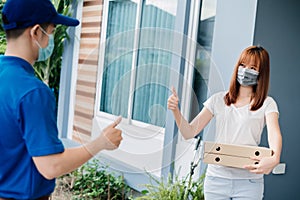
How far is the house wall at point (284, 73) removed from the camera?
2648mm

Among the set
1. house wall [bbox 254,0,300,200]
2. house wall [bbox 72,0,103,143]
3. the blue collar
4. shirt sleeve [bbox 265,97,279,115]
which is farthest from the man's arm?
house wall [bbox 254,0,300,200]

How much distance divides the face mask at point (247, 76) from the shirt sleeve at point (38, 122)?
1.09 metres

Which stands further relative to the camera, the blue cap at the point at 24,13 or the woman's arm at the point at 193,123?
the woman's arm at the point at 193,123

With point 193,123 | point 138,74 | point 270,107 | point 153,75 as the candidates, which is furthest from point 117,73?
point 270,107

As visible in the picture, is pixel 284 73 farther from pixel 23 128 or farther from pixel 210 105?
pixel 23 128

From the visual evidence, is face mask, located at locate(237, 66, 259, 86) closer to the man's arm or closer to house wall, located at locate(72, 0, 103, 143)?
house wall, located at locate(72, 0, 103, 143)

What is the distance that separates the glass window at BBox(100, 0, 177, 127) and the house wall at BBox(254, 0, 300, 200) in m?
1.04

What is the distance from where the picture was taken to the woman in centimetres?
189

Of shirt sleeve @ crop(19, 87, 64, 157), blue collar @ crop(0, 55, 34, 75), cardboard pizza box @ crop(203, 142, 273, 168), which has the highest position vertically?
blue collar @ crop(0, 55, 34, 75)

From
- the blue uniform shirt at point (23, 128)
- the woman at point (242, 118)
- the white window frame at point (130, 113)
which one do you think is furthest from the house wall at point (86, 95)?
the woman at point (242, 118)

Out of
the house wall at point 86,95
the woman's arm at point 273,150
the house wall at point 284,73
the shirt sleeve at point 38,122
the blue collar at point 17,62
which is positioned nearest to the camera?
the shirt sleeve at point 38,122

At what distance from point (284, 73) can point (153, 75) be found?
1.35m

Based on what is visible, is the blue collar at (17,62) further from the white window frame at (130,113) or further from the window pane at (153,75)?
the window pane at (153,75)

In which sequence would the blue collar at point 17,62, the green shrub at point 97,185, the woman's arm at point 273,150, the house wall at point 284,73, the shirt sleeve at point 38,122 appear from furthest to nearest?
the green shrub at point 97,185 → the house wall at point 284,73 → the woman's arm at point 273,150 → the blue collar at point 17,62 → the shirt sleeve at point 38,122
